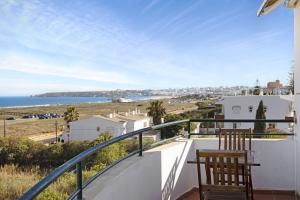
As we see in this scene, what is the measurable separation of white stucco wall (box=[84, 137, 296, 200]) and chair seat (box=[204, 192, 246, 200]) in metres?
0.69

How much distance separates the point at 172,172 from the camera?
4.40 meters

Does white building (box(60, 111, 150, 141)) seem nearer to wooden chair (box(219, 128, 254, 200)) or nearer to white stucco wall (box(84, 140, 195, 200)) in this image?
wooden chair (box(219, 128, 254, 200))

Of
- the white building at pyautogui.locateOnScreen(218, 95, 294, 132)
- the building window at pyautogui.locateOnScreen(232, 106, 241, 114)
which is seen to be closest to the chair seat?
the white building at pyautogui.locateOnScreen(218, 95, 294, 132)

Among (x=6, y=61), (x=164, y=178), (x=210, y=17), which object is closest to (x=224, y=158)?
(x=164, y=178)

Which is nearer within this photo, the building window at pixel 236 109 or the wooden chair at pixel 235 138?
the wooden chair at pixel 235 138

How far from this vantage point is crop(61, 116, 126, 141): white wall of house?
125 feet

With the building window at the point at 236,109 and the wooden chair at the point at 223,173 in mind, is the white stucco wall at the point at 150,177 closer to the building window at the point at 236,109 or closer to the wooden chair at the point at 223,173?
the wooden chair at the point at 223,173

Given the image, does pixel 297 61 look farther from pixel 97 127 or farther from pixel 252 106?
pixel 97 127

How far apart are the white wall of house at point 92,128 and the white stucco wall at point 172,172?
109ft

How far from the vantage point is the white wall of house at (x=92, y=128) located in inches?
1501

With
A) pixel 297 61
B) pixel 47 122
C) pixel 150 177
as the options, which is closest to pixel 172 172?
pixel 150 177

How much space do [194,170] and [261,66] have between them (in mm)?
28505

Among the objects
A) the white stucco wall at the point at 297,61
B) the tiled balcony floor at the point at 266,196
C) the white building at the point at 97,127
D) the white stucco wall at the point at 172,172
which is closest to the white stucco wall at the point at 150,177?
the white stucco wall at the point at 172,172

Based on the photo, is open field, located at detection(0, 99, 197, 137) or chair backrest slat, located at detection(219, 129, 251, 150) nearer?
chair backrest slat, located at detection(219, 129, 251, 150)
